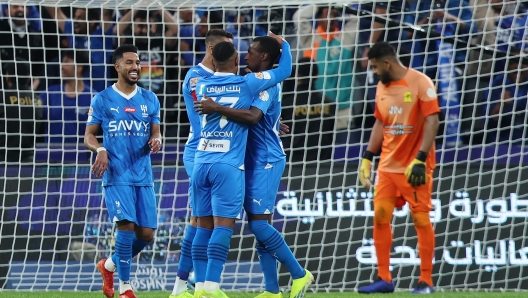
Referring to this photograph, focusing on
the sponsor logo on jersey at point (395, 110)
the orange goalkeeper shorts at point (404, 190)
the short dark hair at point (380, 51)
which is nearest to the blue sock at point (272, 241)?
the orange goalkeeper shorts at point (404, 190)

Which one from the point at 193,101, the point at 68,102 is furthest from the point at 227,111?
the point at 68,102

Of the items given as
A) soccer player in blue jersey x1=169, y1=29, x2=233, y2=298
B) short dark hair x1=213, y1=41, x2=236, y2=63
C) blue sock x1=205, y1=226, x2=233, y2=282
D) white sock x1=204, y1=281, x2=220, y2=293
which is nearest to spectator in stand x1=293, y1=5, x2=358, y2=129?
soccer player in blue jersey x1=169, y1=29, x2=233, y2=298

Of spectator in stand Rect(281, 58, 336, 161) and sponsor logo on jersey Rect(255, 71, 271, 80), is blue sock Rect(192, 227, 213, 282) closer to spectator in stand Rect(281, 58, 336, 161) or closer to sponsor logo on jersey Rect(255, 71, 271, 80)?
sponsor logo on jersey Rect(255, 71, 271, 80)

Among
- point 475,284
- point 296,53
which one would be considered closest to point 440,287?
point 475,284

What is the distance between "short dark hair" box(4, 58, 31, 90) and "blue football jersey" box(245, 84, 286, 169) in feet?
13.4

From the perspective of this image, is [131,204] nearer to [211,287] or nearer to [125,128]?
[125,128]

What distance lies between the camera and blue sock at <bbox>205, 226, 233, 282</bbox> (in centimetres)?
573

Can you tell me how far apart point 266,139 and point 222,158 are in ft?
1.83

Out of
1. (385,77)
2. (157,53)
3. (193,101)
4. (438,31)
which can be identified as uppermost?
(438,31)

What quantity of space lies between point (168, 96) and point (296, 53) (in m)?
1.45

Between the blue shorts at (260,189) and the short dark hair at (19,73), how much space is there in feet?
13.8

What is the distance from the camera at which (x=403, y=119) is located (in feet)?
23.6

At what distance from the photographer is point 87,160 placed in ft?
30.4

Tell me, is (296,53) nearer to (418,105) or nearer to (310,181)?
(310,181)
